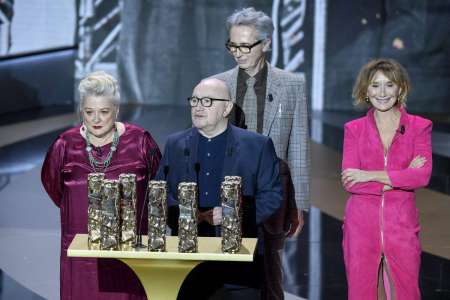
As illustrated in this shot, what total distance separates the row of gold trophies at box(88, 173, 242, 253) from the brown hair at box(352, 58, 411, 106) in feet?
2.83

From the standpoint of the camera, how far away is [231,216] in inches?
141

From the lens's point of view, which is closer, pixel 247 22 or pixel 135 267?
pixel 135 267

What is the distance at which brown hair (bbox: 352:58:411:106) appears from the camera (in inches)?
163

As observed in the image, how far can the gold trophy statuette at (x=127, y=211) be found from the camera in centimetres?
359

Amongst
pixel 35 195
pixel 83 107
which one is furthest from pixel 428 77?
pixel 83 107

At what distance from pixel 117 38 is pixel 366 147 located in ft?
35.3

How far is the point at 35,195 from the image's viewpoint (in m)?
8.47

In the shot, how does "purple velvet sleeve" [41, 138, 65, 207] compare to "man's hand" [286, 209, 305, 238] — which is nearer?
"purple velvet sleeve" [41, 138, 65, 207]

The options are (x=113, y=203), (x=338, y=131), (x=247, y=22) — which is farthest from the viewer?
(x=338, y=131)

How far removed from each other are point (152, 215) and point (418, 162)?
4.06ft

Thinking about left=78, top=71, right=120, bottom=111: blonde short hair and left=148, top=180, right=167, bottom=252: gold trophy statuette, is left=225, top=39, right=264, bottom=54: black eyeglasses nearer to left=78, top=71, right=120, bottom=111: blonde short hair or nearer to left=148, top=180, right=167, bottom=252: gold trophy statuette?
left=78, top=71, right=120, bottom=111: blonde short hair

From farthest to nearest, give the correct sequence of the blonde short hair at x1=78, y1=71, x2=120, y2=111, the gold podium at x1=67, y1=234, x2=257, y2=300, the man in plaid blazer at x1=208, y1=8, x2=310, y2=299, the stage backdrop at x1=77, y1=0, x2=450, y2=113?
the stage backdrop at x1=77, y1=0, x2=450, y2=113, the man in plaid blazer at x1=208, y1=8, x2=310, y2=299, the blonde short hair at x1=78, y1=71, x2=120, y2=111, the gold podium at x1=67, y1=234, x2=257, y2=300

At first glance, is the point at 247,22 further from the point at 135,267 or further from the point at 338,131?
the point at 338,131

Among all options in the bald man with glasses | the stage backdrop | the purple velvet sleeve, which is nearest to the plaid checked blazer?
the bald man with glasses
